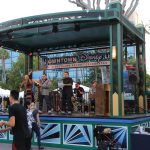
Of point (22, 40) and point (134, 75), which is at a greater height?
point (22, 40)

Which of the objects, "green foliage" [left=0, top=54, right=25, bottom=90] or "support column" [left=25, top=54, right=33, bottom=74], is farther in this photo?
"green foliage" [left=0, top=54, right=25, bottom=90]

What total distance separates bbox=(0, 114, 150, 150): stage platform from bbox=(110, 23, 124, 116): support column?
503 mm

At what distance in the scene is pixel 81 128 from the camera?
11.6 meters

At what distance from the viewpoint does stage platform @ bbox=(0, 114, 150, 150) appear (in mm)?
10648

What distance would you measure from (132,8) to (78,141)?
1265 centimetres

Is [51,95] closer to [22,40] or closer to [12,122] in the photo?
[22,40]

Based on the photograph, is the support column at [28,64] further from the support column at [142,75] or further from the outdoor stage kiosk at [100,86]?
the support column at [142,75]

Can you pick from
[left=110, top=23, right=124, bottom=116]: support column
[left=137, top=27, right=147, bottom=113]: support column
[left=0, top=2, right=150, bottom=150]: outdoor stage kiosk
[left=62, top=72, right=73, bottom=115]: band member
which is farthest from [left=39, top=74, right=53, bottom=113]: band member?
[left=137, top=27, right=147, bottom=113]: support column

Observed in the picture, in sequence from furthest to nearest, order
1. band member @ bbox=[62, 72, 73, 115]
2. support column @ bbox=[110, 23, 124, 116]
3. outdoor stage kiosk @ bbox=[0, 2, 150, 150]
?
1. band member @ bbox=[62, 72, 73, 115]
2. support column @ bbox=[110, 23, 124, 116]
3. outdoor stage kiosk @ bbox=[0, 2, 150, 150]

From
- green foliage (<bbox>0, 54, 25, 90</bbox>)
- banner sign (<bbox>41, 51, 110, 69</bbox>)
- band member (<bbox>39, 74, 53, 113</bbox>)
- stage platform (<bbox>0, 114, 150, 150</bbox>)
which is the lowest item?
stage platform (<bbox>0, 114, 150, 150</bbox>)

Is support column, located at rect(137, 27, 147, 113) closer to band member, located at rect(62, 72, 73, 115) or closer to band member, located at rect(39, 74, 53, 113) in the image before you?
band member, located at rect(62, 72, 73, 115)

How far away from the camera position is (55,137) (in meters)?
12.2

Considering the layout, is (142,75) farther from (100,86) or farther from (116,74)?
(116,74)

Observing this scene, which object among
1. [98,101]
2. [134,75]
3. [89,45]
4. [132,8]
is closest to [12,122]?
[98,101]
